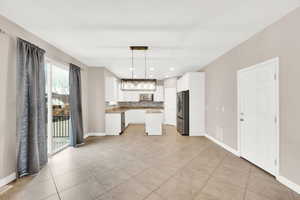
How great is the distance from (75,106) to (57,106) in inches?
19.3

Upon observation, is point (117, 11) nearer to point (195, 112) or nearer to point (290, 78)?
point (290, 78)

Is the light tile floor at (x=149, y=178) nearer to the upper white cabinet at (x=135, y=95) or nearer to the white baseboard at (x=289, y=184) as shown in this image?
the white baseboard at (x=289, y=184)

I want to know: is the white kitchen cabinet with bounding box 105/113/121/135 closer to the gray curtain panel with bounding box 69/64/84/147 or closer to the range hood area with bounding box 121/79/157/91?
the gray curtain panel with bounding box 69/64/84/147

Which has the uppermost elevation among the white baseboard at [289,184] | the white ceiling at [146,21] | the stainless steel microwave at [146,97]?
the white ceiling at [146,21]

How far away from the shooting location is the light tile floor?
2.28m

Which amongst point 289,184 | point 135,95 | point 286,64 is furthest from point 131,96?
point 289,184

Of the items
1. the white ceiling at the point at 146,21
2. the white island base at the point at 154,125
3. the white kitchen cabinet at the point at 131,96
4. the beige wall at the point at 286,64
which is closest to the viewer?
the white ceiling at the point at 146,21

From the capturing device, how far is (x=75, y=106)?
15.5 feet

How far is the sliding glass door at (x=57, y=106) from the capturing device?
3930mm

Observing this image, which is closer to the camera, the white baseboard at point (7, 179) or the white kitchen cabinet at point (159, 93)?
the white baseboard at point (7, 179)

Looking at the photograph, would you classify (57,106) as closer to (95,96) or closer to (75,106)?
(75,106)

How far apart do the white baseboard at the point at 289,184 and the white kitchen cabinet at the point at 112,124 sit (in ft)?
16.2

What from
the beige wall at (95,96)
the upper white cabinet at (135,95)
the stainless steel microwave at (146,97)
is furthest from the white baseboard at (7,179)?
the stainless steel microwave at (146,97)

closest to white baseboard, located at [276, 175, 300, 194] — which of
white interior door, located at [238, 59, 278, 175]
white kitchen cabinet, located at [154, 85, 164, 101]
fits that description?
white interior door, located at [238, 59, 278, 175]
